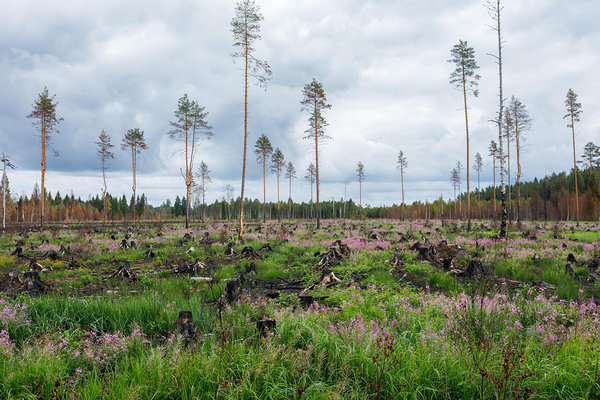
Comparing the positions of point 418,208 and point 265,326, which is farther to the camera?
point 418,208

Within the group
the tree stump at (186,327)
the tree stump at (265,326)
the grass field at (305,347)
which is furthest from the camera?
the tree stump at (265,326)

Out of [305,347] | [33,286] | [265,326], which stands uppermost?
[265,326]

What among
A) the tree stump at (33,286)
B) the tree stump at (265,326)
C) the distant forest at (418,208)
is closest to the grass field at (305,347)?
the tree stump at (265,326)

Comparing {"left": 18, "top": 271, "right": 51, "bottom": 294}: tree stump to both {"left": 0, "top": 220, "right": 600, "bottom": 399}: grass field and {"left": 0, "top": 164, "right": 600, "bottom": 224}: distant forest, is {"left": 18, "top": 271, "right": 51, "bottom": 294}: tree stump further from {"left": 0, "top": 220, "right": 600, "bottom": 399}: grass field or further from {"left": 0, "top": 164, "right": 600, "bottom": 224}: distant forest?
{"left": 0, "top": 164, "right": 600, "bottom": 224}: distant forest

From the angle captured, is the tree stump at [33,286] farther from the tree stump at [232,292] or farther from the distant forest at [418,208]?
the distant forest at [418,208]

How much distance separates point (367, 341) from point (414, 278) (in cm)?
633

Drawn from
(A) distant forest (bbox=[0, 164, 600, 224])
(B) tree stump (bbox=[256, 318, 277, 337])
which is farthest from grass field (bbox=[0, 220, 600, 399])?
(A) distant forest (bbox=[0, 164, 600, 224])

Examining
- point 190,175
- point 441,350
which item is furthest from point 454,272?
point 190,175

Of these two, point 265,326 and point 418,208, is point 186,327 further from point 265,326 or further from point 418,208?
point 418,208

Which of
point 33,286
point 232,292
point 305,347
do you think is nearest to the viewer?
point 305,347

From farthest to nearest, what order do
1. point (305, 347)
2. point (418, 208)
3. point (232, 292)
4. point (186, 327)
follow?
point (418, 208), point (232, 292), point (186, 327), point (305, 347)

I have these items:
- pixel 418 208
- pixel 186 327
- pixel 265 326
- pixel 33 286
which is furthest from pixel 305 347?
pixel 418 208

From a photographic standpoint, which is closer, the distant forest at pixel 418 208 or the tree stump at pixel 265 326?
the tree stump at pixel 265 326

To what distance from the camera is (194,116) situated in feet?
118
